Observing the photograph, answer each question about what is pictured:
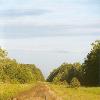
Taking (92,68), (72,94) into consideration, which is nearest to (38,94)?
(72,94)

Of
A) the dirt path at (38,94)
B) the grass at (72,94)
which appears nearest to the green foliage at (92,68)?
the grass at (72,94)

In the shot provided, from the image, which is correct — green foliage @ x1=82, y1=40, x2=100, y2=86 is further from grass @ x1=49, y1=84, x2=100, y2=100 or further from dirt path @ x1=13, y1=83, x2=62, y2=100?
dirt path @ x1=13, y1=83, x2=62, y2=100

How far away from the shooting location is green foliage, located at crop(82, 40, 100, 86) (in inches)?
2867

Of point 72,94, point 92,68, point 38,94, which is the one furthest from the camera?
point 92,68

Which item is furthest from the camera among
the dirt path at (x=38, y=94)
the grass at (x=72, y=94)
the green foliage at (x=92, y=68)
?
the green foliage at (x=92, y=68)

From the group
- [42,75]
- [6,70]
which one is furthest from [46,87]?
[42,75]

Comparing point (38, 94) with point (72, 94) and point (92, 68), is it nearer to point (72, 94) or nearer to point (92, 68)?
point (72, 94)

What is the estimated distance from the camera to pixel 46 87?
25422 millimetres

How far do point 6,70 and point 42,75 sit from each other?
1550 inches

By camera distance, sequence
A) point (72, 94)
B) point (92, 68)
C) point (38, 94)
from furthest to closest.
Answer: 1. point (92, 68)
2. point (72, 94)
3. point (38, 94)

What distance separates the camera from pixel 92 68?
74188 mm

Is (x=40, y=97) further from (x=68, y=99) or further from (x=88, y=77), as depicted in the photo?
(x=88, y=77)

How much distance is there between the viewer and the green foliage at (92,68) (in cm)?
7281

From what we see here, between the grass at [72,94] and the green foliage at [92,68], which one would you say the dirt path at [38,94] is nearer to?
the grass at [72,94]
